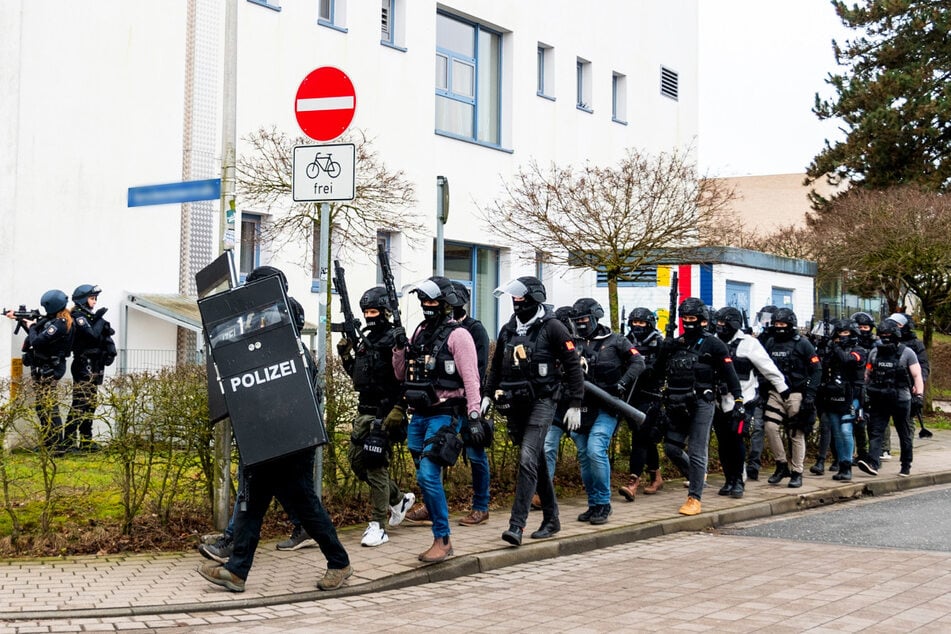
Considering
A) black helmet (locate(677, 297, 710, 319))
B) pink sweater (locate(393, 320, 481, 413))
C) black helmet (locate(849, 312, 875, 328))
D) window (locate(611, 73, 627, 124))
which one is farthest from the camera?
window (locate(611, 73, 627, 124))

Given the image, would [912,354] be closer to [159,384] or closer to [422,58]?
[159,384]

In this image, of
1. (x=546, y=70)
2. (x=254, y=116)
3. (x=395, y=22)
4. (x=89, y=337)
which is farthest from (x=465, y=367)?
(x=546, y=70)

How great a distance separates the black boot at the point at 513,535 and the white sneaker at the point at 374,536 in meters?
0.91

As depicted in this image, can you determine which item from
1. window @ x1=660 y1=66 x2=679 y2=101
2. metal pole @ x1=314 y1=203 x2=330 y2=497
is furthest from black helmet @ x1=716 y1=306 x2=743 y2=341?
window @ x1=660 y1=66 x2=679 y2=101

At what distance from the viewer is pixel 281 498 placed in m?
7.29

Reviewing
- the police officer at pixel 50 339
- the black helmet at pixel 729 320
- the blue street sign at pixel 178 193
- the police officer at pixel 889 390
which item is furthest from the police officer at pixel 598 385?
the police officer at pixel 50 339

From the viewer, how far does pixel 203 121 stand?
16.8 m

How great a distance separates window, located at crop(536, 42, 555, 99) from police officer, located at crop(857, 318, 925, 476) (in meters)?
12.9

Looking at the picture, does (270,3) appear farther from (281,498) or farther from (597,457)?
(281,498)

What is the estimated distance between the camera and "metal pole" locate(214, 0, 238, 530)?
28.1 feet

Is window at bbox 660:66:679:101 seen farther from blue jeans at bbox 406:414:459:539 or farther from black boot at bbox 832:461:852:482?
blue jeans at bbox 406:414:459:539

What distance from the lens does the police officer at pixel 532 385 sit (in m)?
8.84

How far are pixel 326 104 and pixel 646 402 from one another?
4873 mm

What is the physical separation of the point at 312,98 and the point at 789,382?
6808mm
